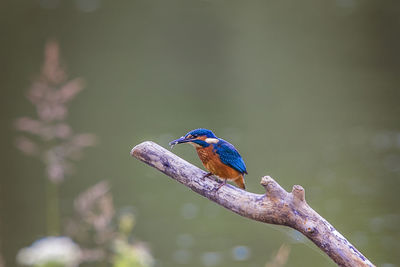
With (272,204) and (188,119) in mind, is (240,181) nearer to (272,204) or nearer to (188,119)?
(272,204)

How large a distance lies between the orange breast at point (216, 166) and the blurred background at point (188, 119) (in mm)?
459

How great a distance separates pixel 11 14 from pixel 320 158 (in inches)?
286

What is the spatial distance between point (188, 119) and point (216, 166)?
6.28 m

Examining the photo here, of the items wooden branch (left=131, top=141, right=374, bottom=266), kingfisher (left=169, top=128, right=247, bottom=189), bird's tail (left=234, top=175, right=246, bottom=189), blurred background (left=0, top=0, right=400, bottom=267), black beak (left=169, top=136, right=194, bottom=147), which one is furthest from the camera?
blurred background (left=0, top=0, right=400, bottom=267)

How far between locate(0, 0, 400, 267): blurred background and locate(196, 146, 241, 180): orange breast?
0.46 m

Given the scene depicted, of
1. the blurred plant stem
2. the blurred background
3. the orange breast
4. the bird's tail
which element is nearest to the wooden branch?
the orange breast

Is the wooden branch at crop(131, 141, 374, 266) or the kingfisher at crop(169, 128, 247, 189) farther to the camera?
the kingfisher at crop(169, 128, 247, 189)

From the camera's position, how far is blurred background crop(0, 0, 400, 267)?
555 centimetres

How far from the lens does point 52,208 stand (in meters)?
6.43

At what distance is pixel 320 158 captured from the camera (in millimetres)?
7500

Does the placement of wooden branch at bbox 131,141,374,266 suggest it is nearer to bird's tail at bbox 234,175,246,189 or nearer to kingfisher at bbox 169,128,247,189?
kingfisher at bbox 169,128,247,189

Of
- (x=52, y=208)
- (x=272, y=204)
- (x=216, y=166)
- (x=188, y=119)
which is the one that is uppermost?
(x=188, y=119)

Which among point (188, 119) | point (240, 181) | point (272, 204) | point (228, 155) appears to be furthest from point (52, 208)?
point (272, 204)

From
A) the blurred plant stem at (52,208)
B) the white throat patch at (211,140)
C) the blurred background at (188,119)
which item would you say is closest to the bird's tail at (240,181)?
the white throat patch at (211,140)
